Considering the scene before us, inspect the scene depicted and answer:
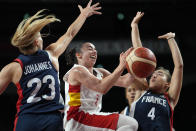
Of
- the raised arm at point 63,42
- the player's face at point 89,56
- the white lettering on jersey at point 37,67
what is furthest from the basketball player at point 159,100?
the white lettering on jersey at point 37,67

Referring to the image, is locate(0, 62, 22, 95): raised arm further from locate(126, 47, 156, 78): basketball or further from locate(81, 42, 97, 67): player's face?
locate(126, 47, 156, 78): basketball

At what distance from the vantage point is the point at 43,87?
3.45 meters

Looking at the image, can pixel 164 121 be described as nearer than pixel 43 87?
No

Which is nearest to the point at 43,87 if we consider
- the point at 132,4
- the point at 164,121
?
the point at 164,121

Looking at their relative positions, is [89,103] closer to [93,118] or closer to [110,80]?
[93,118]

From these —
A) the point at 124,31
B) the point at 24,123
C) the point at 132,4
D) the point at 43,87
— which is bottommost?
the point at 24,123

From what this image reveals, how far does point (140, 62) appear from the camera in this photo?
3.76m

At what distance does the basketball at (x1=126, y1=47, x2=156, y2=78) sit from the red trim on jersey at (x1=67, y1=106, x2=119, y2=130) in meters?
0.57

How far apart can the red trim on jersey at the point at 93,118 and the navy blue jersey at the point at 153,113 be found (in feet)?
2.01

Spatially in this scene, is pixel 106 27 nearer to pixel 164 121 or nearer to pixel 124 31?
pixel 124 31

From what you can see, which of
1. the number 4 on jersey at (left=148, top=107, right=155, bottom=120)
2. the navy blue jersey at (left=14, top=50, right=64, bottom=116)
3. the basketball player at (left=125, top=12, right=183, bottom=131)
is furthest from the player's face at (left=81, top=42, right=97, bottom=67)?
the number 4 on jersey at (left=148, top=107, right=155, bottom=120)

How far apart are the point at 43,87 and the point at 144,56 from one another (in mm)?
1223

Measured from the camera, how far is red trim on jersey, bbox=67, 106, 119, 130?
3744 millimetres

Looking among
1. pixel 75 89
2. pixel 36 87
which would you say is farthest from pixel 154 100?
pixel 36 87
